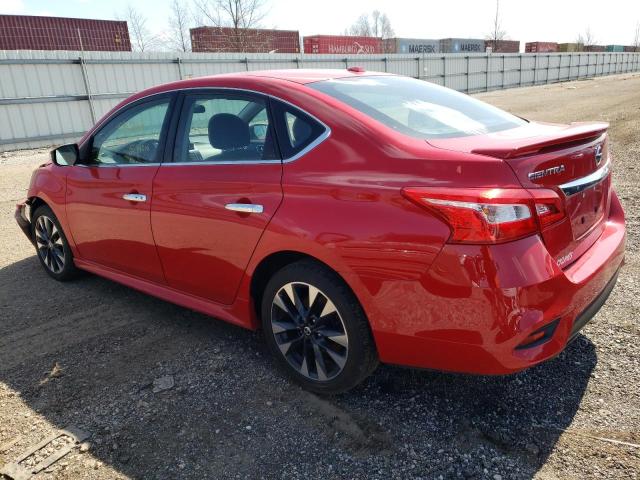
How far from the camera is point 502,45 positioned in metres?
60.6

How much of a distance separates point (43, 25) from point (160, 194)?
27.2 meters

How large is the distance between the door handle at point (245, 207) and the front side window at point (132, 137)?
32.6 inches

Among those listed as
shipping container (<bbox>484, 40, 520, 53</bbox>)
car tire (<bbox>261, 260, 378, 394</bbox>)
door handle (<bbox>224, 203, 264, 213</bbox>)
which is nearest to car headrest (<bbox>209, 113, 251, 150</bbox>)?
door handle (<bbox>224, 203, 264, 213</bbox>)

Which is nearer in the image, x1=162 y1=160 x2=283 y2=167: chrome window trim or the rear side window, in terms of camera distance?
the rear side window

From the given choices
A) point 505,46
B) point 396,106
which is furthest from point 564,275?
point 505,46

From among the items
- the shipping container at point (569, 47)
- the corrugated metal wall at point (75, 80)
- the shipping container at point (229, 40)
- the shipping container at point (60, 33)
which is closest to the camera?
the corrugated metal wall at point (75, 80)

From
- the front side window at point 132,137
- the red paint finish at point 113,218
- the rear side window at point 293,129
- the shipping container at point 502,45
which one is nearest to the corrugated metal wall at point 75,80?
the red paint finish at point 113,218

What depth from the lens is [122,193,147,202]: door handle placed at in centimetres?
342

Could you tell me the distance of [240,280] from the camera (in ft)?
9.77

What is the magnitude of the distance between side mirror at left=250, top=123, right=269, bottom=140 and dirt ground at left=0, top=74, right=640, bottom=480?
4.45 feet

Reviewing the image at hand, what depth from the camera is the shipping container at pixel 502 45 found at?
58688 millimetres

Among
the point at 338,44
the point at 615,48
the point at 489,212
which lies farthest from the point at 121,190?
the point at 615,48

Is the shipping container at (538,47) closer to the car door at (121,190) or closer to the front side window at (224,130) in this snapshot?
the car door at (121,190)

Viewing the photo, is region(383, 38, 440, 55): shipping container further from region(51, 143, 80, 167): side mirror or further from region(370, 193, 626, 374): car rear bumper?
region(370, 193, 626, 374): car rear bumper
